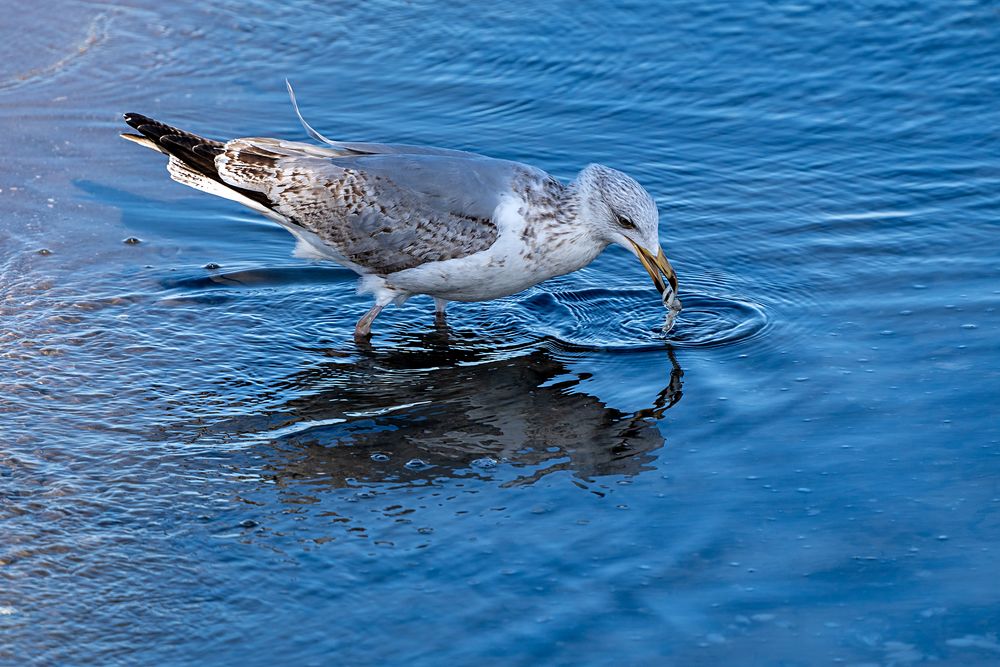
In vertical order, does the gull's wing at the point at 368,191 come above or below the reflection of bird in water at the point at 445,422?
above

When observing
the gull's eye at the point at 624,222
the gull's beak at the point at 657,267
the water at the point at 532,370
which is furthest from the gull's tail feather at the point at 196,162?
the gull's beak at the point at 657,267

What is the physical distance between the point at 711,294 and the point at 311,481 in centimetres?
259

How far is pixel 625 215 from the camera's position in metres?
6.50

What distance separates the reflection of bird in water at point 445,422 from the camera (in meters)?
5.46

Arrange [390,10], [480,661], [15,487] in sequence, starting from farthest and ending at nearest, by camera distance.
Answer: [390,10] < [15,487] < [480,661]

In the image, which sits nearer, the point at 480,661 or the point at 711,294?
the point at 480,661

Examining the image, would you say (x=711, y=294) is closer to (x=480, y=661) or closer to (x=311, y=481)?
(x=311, y=481)

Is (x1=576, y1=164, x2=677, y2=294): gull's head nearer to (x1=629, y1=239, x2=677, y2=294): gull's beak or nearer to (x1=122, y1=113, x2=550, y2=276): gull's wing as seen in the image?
(x1=629, y1=239, x2=677, y2=294): gull's beak

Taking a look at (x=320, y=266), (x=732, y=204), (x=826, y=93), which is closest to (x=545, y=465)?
(x=320, y=266)

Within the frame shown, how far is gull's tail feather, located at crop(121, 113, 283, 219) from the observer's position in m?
7.00

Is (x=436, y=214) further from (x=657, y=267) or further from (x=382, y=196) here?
(x=657, y=267)

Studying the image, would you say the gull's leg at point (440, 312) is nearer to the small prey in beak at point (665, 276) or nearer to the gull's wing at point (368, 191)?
the gull's wing at point (368, 191)

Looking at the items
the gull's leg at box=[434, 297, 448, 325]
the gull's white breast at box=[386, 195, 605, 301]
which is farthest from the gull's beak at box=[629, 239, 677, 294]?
the gull's leg at box=[434, 297, 448, 325]

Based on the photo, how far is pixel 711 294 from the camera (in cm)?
702
